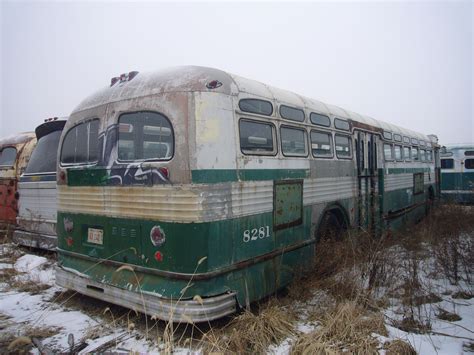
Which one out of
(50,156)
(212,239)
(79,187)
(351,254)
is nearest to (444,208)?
(351,254)

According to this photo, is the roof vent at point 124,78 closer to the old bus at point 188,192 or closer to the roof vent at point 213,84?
the old bus at point 188,192

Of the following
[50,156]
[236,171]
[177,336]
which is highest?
[50,156]

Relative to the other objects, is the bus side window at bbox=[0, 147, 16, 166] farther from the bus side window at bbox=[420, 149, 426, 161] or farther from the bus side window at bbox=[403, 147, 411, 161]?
the bus side window at bbox=[420, 149, 426, 161]

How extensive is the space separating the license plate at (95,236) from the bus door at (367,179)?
4765mm

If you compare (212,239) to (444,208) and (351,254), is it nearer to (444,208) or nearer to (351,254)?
(351,254)

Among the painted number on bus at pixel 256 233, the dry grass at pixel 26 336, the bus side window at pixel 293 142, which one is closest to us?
the dry grass at pixel 26 336

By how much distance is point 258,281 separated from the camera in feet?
13.8

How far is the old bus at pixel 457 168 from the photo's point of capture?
16.3 metres

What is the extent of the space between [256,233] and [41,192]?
5151 mm

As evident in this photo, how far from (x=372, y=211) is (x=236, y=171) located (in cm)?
480

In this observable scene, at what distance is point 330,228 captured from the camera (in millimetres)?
5980

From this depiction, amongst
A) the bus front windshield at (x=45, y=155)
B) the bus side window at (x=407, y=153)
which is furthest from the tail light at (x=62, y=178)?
the bus side window at (x=407, y=153)

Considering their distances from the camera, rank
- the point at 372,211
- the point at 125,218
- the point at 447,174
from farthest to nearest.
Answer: the point at 447,174 → the point at 372,211 → the point at 125,218

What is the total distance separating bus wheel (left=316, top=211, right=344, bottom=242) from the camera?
562 cm
